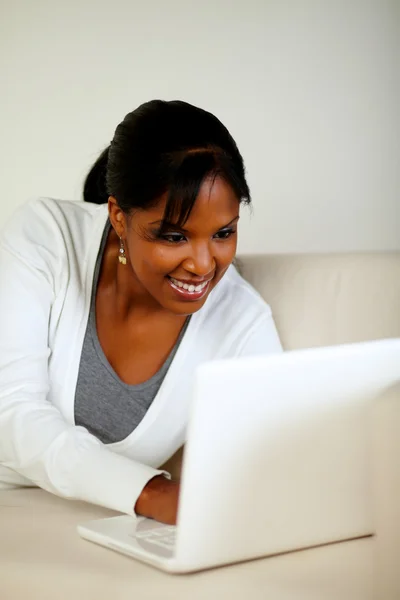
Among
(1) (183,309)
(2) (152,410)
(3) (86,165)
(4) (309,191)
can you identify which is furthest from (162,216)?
(3) (86,165)

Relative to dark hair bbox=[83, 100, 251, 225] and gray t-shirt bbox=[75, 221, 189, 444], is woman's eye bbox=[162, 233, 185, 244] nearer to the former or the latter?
dark hair bbox=[83, 100, 251, 225]

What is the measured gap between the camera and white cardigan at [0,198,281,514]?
1527 millimetres

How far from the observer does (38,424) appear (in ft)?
4.93

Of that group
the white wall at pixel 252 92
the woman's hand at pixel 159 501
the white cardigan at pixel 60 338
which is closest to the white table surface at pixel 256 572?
the woman's hand at pixel 159 501

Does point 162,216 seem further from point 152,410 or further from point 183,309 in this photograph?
point 152,410

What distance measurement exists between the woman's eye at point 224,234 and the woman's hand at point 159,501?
1.32ft

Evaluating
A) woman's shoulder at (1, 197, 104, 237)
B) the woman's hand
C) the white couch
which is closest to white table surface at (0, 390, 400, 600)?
the white couch

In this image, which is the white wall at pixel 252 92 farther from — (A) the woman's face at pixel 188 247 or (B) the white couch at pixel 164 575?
(B) the white couch at pixel 164 575

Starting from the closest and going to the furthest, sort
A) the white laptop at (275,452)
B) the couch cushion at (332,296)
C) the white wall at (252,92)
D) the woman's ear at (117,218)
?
the white laptop at (275,452)
the woman's ear at (117,218)
the couch cushion at (332,296)
the white wall at (252,92)

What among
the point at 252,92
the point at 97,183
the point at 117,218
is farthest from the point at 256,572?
the point at 252,92

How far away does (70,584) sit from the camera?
1.10 metres

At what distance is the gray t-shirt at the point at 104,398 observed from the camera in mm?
1718

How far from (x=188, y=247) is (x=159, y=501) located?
408mm

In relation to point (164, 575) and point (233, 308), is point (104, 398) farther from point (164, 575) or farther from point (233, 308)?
point (164, 575)
